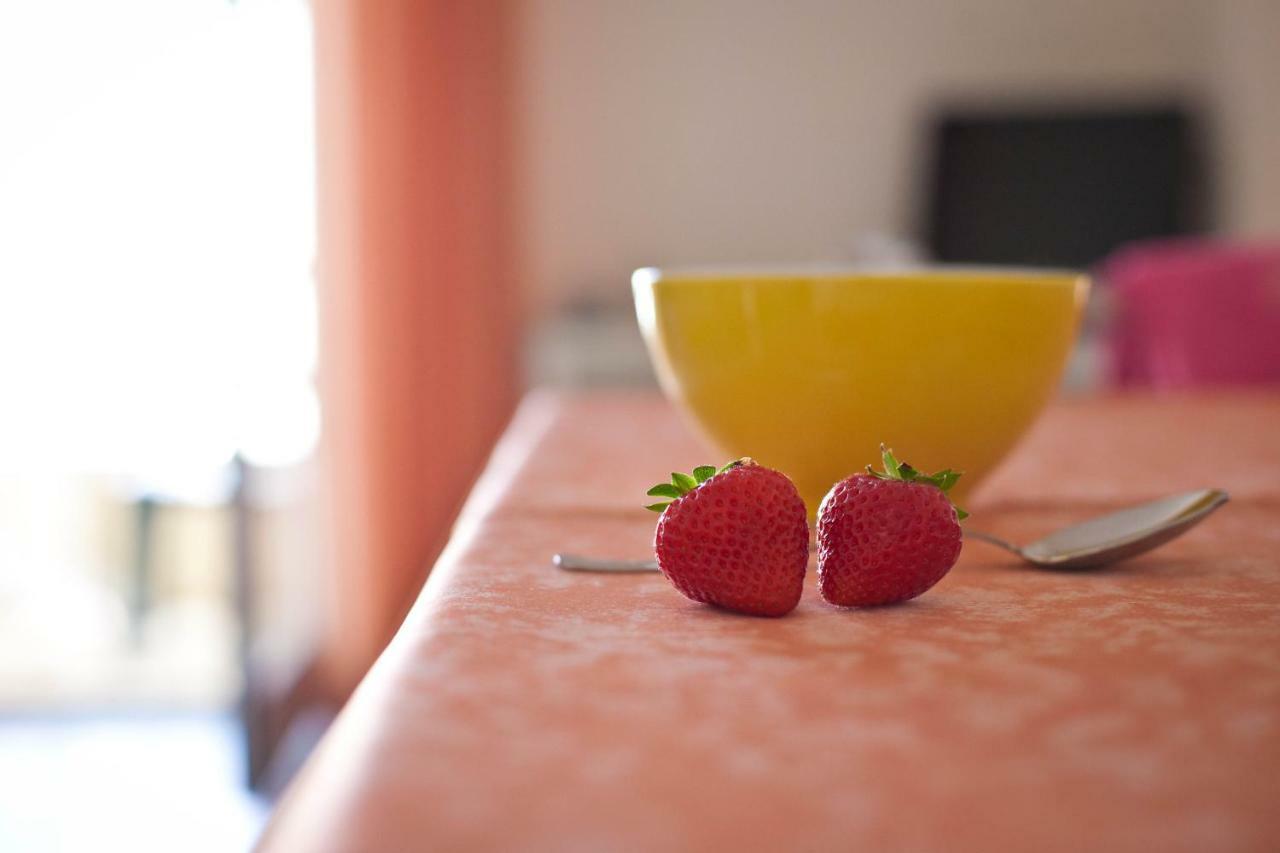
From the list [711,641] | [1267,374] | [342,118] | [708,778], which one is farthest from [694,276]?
[342,118]

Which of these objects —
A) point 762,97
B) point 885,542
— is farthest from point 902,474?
point 762,97

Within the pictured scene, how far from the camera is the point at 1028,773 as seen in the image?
236 millimetres

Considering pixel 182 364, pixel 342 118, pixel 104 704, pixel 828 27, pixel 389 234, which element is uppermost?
pixel 828 27

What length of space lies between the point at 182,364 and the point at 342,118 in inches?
27.4

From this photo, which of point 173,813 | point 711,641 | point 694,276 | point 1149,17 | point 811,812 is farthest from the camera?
point 1149,17

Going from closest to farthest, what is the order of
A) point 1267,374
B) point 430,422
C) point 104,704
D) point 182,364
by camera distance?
point 1267,374 < point 182,364 < point 104,704 < point 430,422

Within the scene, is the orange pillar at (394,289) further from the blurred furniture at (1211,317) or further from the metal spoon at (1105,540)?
the metal spoon at (1105,540)

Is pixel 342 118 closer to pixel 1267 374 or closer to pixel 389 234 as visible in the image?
pixel 389 234

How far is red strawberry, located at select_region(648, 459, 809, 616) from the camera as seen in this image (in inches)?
14.9

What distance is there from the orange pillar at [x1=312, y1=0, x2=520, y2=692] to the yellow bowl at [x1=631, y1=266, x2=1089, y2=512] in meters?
2.32

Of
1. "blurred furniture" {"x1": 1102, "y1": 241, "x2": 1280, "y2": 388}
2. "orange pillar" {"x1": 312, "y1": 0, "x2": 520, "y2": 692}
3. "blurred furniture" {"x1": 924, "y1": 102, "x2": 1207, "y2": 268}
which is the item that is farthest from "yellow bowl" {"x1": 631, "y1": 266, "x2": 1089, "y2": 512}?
"blurred furniture" {"x1": 924, "y1": 102, "x2": 1207, "y2": 268}

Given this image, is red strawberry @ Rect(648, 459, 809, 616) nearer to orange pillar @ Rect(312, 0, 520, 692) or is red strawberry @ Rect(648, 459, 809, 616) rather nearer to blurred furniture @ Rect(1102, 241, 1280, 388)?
blurred furniture @ Rect(1102, 241, 1280, 388)

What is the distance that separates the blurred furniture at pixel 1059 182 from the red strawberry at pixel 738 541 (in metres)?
5.07

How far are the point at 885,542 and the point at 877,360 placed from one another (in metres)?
0.21
